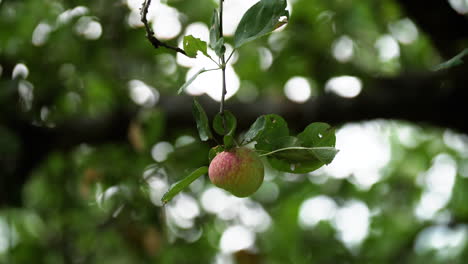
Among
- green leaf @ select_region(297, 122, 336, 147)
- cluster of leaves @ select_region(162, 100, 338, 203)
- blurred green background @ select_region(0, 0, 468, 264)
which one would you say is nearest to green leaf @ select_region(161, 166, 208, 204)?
cluster of leaves @ select_region(162, 100, 338, 203)

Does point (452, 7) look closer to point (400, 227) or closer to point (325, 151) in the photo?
point (325, 151)

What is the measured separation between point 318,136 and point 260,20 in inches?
5.2

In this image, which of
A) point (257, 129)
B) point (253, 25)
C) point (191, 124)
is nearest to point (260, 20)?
point (253, 25)

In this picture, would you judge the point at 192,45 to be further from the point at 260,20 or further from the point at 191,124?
the point at 191,124

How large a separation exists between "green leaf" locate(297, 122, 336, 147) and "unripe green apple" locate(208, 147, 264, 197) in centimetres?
5

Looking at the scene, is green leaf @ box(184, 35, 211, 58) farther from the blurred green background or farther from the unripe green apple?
the blurred green background

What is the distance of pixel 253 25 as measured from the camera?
0.57 meters

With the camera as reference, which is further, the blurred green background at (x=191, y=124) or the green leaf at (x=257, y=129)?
the blurred green background at (x=191, y=124)

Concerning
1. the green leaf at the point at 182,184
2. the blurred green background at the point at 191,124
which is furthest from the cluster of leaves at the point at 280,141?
the blurred green background at the point at 191,124

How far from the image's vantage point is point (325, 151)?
0.52 m

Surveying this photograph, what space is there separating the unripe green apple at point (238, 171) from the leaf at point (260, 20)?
109 mm

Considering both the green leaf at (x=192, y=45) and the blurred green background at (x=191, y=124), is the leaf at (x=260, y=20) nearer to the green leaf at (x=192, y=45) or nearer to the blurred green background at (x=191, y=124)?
the green leaf at (x=192, y=45)

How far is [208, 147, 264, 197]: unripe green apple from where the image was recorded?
537mm

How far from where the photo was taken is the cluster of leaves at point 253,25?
54cm
